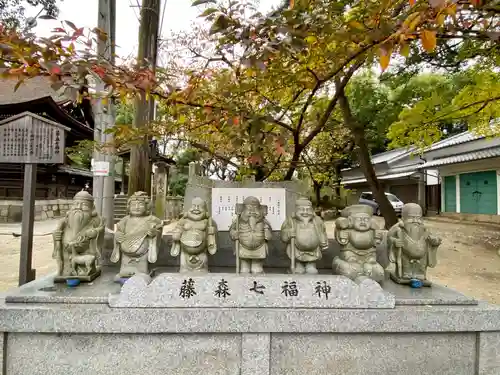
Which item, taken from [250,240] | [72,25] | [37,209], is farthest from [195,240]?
[37,209]

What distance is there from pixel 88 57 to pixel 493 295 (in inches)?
252

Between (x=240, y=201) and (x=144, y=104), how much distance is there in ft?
6.29

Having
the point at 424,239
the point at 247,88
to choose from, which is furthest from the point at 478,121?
the point at 247,88

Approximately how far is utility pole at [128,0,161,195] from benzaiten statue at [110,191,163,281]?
1.54 m

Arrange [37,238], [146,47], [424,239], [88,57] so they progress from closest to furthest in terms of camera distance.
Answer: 1. [88,57]
2. [424,239]
3. [146,47]
4. [37,238]

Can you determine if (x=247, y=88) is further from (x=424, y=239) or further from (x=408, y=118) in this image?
(x=408, y=118)

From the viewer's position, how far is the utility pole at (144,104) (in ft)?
14.9

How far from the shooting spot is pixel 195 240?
118 inches

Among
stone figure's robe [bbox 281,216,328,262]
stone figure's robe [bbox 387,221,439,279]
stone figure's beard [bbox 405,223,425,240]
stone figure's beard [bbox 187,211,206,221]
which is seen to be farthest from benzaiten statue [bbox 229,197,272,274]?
stone figure's beard [bbox 405,223,425,240]

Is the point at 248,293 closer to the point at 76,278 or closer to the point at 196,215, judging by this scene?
the point at 196,215

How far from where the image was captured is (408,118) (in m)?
5.63

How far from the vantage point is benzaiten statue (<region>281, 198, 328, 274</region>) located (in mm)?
3074

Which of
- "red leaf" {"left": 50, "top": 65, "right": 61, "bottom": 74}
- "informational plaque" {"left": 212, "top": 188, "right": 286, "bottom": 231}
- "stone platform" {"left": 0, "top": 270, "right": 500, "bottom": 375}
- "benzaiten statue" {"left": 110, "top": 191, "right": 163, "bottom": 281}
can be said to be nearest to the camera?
"red leaf" {"left": 50, "top": 65, "right": 61, "bottom": 74}

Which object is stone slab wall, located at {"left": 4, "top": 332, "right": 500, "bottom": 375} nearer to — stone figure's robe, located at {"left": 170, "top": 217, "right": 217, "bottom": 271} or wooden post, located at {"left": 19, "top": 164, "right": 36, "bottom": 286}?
stone figure's robe, located at {"left": 170, "top": 217, "right": 217, "bottom": 271}
